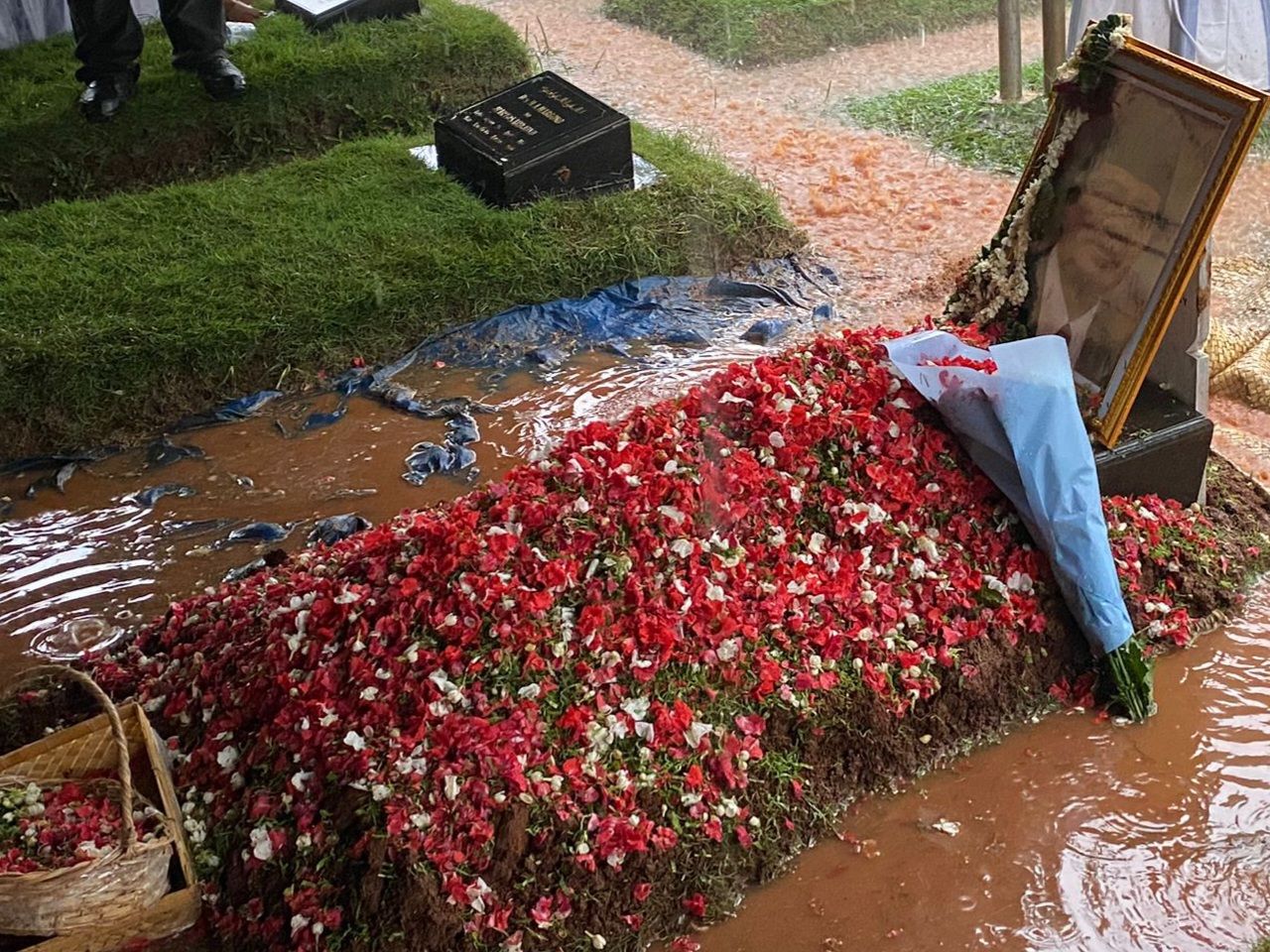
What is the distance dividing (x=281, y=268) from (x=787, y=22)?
4.12 meters

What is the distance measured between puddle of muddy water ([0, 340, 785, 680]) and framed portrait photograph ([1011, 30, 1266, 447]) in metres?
1.47

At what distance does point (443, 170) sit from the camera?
18.4 ft

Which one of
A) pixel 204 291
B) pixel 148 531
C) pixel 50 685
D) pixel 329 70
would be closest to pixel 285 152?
pixel 329 70

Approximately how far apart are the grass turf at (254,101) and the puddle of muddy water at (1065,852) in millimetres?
4866

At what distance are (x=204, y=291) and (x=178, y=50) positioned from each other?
7.73 ft

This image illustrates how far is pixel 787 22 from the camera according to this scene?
24.9 ft

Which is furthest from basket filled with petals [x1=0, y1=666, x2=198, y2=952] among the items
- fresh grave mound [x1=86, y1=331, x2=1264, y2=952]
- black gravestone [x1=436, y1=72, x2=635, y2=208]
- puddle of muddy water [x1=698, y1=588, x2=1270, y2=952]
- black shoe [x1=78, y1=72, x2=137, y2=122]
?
black shoe [x1=78, y1=72, x2=137, y2=122]

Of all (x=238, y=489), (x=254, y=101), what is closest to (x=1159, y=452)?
(x=238, y=489)

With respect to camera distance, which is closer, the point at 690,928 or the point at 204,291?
the point at 690,928

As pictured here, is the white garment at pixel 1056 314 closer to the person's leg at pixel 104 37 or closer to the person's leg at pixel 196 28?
the person's leg at pixel 196 28

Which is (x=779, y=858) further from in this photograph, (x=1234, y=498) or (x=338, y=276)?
(x=338, y=276)

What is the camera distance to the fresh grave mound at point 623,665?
235 centimetres

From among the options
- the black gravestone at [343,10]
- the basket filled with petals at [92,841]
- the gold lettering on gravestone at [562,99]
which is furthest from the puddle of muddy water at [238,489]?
the black gravestone at [343,10]

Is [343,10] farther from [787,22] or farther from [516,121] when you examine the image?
[787,22]
